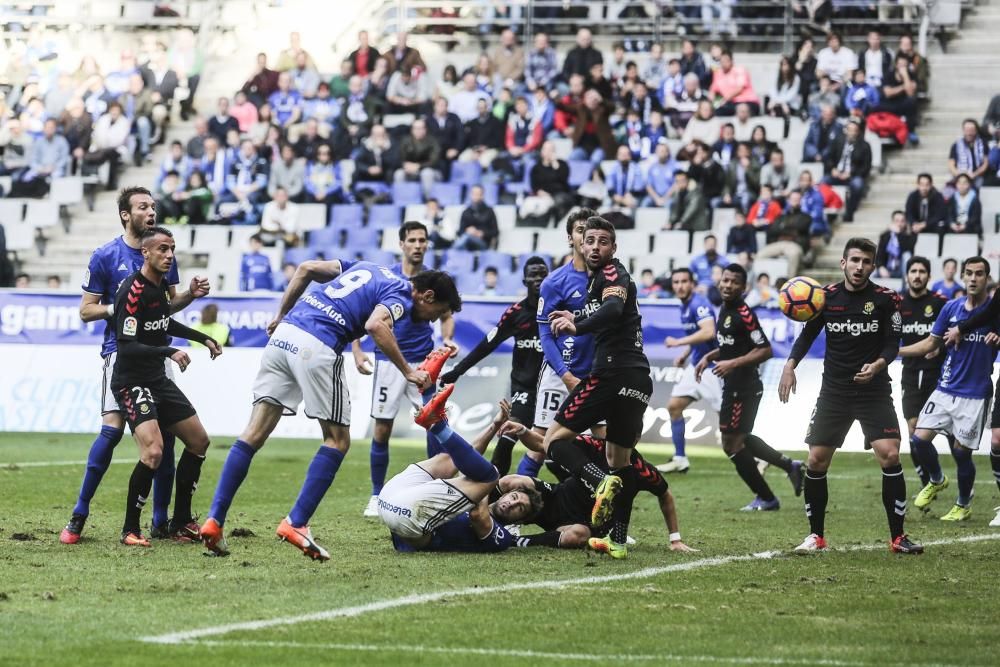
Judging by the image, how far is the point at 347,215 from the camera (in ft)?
92.4

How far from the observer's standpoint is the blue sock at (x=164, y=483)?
11203mm

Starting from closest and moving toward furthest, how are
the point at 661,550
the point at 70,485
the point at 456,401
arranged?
1. the point at 661,550
2. the point at 70,485
3. the point at 456,401

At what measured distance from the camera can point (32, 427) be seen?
826 inches

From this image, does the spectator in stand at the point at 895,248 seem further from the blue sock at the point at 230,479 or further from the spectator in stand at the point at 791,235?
the blue sock at the point at 230,479

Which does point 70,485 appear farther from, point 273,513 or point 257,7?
point 257,7

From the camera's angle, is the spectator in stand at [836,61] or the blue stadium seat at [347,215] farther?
Answer: the blue stadium seat at [347,215]

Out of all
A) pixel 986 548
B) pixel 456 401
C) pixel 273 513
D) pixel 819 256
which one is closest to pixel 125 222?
pixel 273 513

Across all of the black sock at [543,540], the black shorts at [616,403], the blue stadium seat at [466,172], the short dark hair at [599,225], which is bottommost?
the black sock at [543,540]

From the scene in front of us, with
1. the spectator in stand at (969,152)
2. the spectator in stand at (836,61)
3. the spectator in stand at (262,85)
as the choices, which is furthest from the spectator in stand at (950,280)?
the spectator in stand at (262,85)

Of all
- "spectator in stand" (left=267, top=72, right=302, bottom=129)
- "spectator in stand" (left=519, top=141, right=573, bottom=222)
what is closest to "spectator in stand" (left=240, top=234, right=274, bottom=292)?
"spectator in stand" (left=519, top=141, right=573, bottom=222)

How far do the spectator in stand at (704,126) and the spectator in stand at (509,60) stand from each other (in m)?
4.11

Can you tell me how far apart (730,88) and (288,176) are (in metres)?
8.12

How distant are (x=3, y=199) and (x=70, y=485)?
17.3m

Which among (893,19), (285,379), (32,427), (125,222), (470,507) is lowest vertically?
(32,427)
